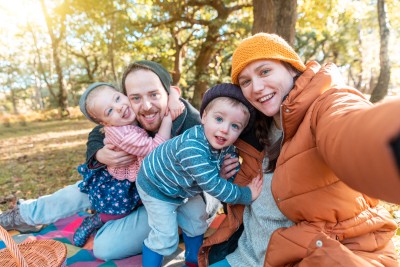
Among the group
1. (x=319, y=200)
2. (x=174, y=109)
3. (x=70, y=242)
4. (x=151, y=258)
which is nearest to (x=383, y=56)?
(x=174, y=109)

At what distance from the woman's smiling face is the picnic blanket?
1611 millimetres

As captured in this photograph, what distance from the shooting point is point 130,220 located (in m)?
2.64

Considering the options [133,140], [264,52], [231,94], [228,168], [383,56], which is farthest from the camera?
[383,56]

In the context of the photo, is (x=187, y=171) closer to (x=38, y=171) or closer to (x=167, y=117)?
(x=167, y=117)

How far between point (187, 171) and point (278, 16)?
4029mm

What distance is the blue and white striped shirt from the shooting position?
6.63 feet

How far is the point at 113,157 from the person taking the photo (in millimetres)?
2533

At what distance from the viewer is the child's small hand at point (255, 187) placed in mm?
2098

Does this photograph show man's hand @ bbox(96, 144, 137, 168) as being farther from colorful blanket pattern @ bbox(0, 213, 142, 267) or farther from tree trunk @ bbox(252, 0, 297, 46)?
tree trunk @ bbox(252, 0, 297, 46)

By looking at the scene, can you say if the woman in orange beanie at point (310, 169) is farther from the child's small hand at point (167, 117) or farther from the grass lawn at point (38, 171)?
the grass lawn at point (38, 171)

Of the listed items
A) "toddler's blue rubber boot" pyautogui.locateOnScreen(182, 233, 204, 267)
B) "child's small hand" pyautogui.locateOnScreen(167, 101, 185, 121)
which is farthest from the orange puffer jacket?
"child's small hand" pyautogui.locateOnScreen(167, 101, 185, 121)

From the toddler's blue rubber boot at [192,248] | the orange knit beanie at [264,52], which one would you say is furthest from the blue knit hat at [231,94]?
the toddler's blue rubber boot at [192,248]

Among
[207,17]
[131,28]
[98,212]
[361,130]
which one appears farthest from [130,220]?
[207,17]

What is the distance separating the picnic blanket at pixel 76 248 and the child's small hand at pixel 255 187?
1.01 meters
